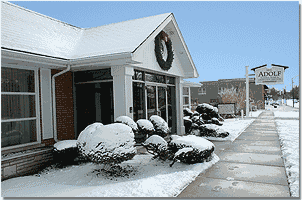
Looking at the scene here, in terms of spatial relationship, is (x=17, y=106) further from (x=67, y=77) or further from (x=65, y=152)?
(x=67, y=77)

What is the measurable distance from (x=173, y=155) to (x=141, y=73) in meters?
3.32

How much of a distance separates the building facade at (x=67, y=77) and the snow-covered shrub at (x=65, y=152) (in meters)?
0.32

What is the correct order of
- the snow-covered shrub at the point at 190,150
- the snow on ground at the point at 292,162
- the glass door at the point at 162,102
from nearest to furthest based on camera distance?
the snow on ground at the point at 292,162
the snow-covered shrub at the point at 190,150
the glass door at the point at 162,102

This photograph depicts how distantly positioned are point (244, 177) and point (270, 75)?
18.4 metres

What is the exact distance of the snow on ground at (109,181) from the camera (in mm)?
4145

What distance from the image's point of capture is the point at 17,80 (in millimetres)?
6125

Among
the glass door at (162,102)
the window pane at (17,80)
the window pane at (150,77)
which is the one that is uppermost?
the window pane at (150,77)

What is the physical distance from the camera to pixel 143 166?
5.89m

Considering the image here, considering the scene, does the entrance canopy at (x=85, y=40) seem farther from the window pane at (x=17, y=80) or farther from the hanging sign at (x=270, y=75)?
the hanging sign at (x=270, y=75)

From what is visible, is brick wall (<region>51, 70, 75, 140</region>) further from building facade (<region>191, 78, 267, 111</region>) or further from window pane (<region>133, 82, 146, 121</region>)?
building facade (<region>191, 78, 267, 111</region>)

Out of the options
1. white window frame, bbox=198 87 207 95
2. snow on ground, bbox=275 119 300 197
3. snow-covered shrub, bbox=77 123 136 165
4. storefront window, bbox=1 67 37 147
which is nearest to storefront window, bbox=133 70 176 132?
snow-covered shrub, bbox=77 123 136 165

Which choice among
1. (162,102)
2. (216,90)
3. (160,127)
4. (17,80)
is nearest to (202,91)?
(216,90)

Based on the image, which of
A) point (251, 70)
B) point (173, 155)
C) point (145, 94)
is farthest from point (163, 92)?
point (251, 70)

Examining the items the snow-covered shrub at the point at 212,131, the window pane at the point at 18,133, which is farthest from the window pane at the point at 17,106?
the snow-covered shrub at the point at 212,131
